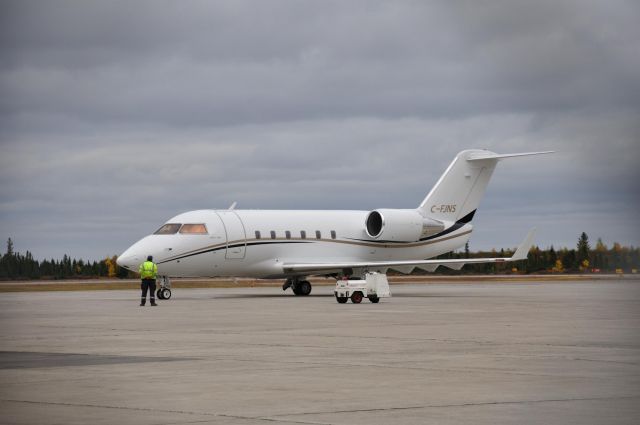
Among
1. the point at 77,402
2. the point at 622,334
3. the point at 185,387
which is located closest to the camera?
the point at 77,402

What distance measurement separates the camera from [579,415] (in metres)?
12.0

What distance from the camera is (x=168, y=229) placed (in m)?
50.7

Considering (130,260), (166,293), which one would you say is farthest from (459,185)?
(130,260)

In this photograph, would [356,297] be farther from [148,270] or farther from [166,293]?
[166,293]

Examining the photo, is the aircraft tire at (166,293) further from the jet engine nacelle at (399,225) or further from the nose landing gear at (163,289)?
the jet engine nacelle at (399,225)

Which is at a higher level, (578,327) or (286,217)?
(286,217)

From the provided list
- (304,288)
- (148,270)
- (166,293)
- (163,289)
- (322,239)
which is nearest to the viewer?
(148,270)

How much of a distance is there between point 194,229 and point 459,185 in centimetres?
1739

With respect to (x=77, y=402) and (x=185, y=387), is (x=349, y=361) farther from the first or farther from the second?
(x=77, y=402)

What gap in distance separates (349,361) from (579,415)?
700 cm

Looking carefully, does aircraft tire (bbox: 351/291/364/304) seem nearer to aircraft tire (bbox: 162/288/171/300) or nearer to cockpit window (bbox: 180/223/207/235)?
aircraft tire (bbox: 162/288/171/300)

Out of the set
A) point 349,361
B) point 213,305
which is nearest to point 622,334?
point 349,361

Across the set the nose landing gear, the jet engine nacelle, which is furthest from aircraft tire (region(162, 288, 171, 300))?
the jet engine nacelle

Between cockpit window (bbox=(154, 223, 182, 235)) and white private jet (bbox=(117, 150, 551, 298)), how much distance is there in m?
0.06
